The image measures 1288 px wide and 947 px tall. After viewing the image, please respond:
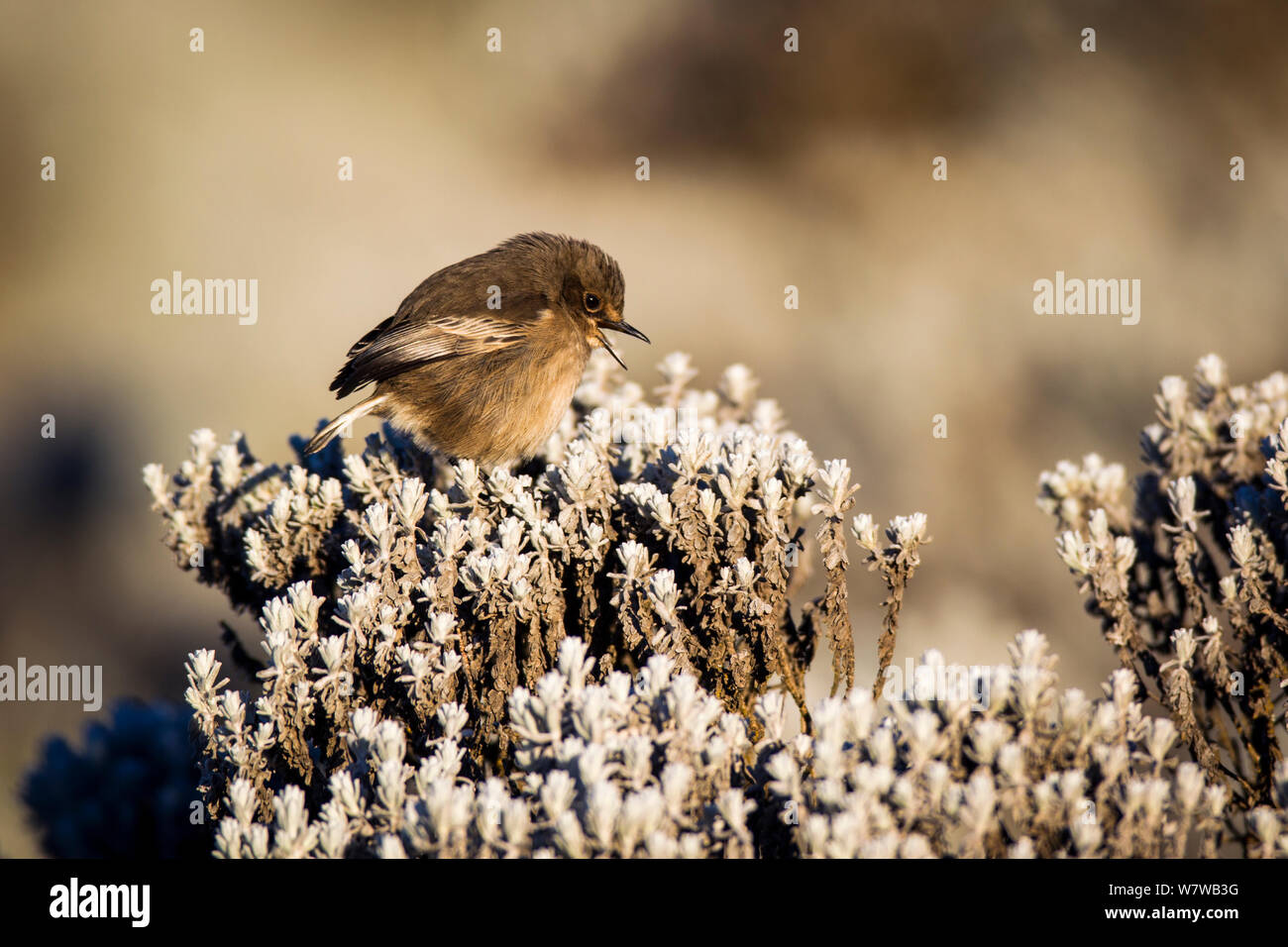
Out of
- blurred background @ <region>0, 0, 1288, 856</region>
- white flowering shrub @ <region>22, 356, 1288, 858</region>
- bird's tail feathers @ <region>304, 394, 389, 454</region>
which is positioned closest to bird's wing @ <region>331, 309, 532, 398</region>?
bird's tail feathers @ <region>304, 394, 389, 454</region>

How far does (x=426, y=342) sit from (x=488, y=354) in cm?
35

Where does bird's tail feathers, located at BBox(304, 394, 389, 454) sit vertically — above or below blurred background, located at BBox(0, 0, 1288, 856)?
below

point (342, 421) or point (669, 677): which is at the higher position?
point (342, 421)

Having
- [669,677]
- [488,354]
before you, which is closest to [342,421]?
[488,354]

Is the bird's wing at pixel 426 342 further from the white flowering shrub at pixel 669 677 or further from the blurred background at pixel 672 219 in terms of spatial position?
the blurred background at pixel 672 219

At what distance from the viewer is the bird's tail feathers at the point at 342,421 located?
188 inches

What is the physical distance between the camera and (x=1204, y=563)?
4289 mm

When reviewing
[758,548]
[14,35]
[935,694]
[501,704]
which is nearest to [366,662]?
[501,704]

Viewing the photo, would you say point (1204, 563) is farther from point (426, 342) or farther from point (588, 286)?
point (426, 342)

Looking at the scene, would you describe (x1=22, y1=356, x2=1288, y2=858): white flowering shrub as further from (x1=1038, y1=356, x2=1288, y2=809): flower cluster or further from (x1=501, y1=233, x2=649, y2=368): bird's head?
(x1=501, y1=233, x2=649, y2=368): bird's head

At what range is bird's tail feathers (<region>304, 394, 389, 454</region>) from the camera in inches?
188

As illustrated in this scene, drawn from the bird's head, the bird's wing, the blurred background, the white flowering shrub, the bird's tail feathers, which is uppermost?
the blurred background

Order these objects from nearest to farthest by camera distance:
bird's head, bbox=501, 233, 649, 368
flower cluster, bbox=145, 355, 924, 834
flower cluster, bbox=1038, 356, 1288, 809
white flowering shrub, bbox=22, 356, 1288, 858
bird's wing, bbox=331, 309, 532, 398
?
white flowering shrub, bbox=22, 356, 1288, 858
flower cluster, bbox=145, 355, 924, 834
flower cluster, bbox=1038, 356, 1288, 809
bird's wing, bbox=331, 309, 532, 398
bird's head, bbox=501, 233, 649, 368
